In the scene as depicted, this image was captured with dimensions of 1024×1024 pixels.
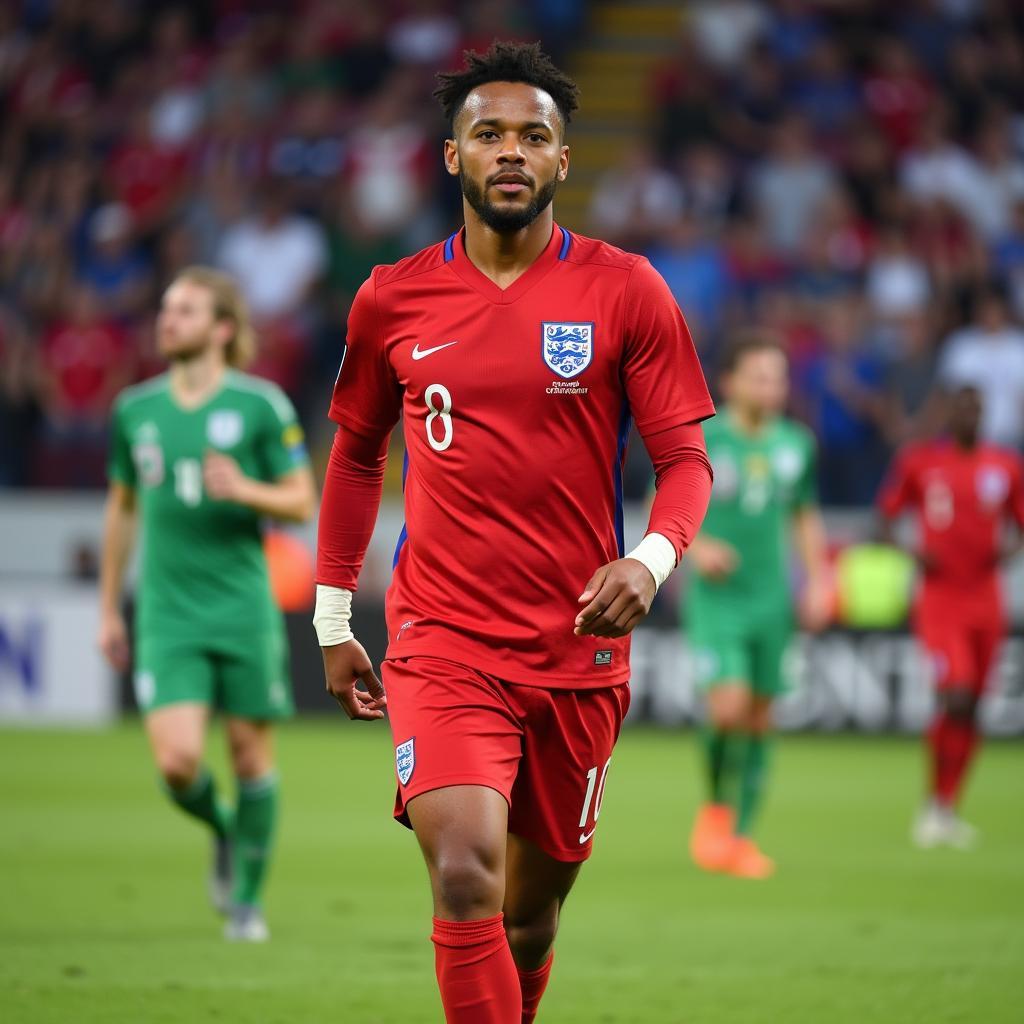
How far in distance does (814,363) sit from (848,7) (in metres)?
5.36

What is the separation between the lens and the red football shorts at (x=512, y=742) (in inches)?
191

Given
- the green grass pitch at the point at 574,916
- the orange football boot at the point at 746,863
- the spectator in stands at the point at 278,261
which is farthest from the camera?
the spectator in stands at the point at 278,261

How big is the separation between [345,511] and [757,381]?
19.1 feet

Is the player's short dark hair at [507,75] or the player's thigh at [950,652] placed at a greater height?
the player's short dark hair at [507,75]

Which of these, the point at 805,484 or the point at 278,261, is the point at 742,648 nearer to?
the point at 805,484

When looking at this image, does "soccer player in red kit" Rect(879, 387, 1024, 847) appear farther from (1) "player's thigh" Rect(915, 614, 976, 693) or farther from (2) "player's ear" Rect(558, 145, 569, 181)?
(2) "player's ear" Rect(558, 145, 569, 181)

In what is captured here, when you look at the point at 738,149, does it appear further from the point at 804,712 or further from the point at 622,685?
the point at 622,685

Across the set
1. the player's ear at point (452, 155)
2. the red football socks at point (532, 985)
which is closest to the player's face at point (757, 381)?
the player's ear at point (452, 155)

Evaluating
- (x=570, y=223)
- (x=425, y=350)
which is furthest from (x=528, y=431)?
(x=570, y=223)

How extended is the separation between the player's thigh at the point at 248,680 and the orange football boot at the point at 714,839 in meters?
3.24

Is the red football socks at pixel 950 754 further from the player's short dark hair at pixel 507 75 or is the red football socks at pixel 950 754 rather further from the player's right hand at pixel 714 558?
the player's short dark hair at pixel 507 75

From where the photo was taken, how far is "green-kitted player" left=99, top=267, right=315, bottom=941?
818 cm

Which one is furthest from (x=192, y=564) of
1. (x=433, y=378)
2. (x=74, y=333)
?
(x=74, y=333)

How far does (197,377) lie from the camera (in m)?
8.64
